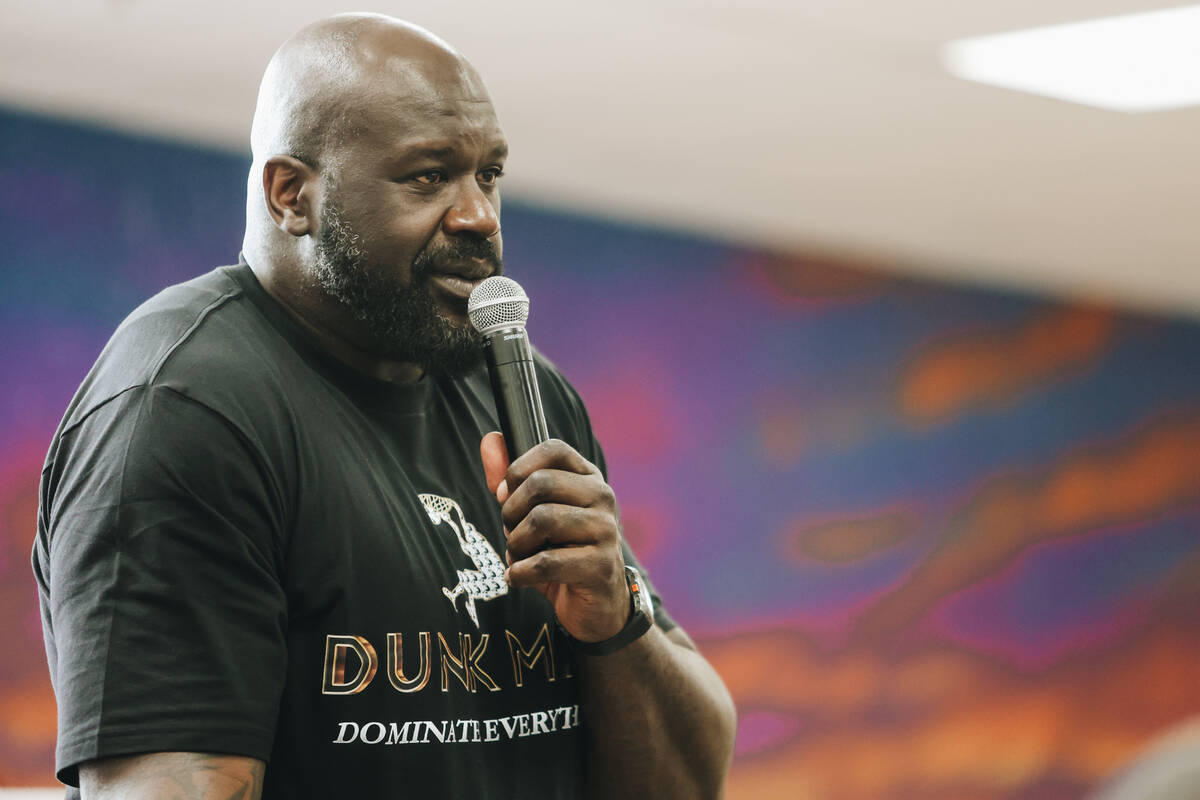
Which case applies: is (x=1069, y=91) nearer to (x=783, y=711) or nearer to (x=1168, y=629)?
(x=783, y=711)

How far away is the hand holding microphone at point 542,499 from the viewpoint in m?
1.07

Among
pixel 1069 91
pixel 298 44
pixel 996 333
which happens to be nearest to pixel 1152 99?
pixel 1069 91

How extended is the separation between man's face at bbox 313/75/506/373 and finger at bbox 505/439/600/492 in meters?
0.20

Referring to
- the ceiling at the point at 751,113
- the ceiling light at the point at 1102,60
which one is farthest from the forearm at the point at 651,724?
the ceiling light at the point at 1102,60

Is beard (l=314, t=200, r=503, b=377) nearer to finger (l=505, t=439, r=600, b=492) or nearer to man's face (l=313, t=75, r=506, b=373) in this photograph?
man's face (l=313, t=75, r=506, b=373)

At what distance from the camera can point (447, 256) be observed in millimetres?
1241

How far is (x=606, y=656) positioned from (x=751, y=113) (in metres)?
3.75

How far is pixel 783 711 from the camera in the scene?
6.37 metres

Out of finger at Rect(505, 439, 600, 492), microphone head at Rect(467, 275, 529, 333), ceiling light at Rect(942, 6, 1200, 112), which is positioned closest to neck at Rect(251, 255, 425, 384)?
microphone head at Rect(467, 275, 529, 333)

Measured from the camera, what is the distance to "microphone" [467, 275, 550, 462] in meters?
1.15

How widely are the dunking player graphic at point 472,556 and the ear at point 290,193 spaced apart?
276 mm

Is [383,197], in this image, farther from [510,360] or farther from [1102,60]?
[1102,60]

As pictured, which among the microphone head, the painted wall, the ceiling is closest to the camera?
the microphone head

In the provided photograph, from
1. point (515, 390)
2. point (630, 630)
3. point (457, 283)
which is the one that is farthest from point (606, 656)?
point (457, 283)
